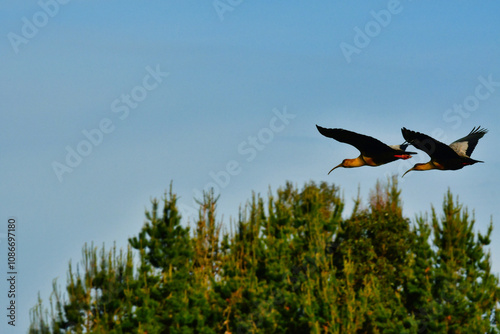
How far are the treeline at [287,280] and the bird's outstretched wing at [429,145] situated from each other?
36.5 feet

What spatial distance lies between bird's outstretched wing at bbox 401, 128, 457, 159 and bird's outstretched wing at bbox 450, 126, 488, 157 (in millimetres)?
808

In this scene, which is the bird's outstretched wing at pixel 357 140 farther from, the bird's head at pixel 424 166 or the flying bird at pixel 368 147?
the bird's head at pixel 424 166

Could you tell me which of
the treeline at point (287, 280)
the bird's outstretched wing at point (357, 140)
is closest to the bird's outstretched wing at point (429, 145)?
the bird's outstretched wing at point (357, 140)

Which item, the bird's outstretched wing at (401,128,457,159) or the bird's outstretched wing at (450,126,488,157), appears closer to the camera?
the bird's outstretched wing at (401,128,457,159)

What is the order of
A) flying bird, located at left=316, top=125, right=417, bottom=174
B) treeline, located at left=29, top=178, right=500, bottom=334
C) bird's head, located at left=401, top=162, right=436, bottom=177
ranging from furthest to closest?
1. treeline, located at left=29, top=178, right=500, bottom=334
2. bird's head, located at left=401, top=162, right=436, bottom=177
3. flying bird, located at left=316, top=125, right=417, bottom=174

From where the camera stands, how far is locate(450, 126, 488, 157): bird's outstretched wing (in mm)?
21703

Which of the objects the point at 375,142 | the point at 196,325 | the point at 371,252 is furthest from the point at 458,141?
the point at 371,252

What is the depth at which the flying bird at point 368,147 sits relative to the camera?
19.7 metres

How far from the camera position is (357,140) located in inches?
790

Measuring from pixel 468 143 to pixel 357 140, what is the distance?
3.71 m

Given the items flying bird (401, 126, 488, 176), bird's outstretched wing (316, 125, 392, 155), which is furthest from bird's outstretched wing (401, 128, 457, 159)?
bird's outstretched wing (316, 125, 392, 155)

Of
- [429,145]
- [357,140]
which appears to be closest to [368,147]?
[357,140]

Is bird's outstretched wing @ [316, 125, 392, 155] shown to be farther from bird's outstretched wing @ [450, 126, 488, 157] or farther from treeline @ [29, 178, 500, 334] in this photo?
treeline @ [29, 178, 500, 334]

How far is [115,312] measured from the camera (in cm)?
3047
